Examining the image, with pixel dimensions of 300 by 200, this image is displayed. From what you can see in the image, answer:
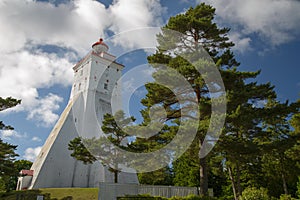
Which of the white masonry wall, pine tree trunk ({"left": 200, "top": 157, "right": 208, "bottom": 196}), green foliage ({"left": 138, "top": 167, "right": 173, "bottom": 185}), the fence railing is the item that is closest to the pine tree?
pine tree trunk ({"left": 200, "top": 157, "right": 208, "bottom": 196})

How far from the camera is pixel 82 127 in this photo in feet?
107

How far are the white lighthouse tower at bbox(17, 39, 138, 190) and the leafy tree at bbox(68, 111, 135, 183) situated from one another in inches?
296

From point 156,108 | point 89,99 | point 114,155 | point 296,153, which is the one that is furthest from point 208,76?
point 89,99

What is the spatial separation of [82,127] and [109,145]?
1282 cm

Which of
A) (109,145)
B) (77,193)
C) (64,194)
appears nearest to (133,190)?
(109,145)

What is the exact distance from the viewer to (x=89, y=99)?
34406 mm

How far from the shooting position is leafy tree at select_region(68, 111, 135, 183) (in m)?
20.8

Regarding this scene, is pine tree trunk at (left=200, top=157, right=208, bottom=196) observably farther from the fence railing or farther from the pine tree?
the fence railing

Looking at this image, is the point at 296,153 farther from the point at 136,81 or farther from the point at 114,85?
the point at 114,85

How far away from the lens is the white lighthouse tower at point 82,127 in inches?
1088

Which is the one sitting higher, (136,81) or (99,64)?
(99,64)

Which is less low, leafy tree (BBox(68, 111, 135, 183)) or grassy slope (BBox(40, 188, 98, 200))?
leafy tree (BBox(68, 111, 135, 183))

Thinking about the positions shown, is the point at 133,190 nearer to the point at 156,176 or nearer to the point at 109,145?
the point at 156,176

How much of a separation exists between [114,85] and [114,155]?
1851cm
